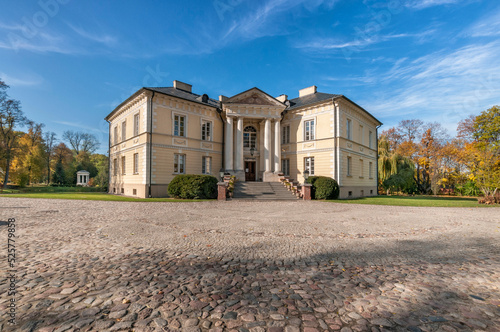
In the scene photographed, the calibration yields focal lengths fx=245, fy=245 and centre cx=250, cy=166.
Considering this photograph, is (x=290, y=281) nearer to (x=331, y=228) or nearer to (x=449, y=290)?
(x=449, y=290)

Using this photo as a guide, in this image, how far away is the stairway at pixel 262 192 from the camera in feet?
56.5

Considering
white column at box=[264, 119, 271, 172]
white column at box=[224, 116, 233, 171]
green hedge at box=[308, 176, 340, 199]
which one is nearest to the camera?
green hedge at box=[308, 176, 340, 199]

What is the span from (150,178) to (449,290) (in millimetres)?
18644

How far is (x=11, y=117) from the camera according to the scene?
30.0 metres

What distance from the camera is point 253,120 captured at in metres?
23.1

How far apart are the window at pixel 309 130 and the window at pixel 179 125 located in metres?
10.8

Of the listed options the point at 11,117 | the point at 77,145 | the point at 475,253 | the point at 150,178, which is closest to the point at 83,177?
the point at 77,145

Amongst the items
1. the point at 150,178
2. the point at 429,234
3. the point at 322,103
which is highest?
the point at 322,103

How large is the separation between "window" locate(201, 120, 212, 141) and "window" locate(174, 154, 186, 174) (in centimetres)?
270

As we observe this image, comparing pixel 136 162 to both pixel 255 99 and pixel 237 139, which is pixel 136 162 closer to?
pixel 237 139

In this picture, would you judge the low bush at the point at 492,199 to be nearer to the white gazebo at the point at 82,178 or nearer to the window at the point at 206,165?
the window at the point at 206,165

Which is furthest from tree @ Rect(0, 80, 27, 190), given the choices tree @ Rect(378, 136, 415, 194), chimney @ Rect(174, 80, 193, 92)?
tree @ Rect(378, 136, 415, 194)

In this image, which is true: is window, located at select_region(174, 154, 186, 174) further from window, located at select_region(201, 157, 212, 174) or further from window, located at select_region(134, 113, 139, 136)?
window, located at select_region(134, 113, 139, 136)

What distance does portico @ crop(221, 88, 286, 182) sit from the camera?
2145 centimetres
